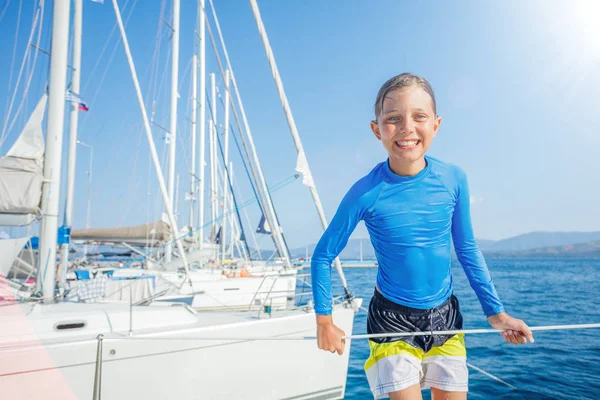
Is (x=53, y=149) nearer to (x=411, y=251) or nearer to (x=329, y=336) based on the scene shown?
(x=329, y=336)

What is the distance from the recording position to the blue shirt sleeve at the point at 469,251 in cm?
210

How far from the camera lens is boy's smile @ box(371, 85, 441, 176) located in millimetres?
1909

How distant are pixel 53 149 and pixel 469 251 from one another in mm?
5969

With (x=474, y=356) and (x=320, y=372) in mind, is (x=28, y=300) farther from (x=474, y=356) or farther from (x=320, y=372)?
(x=474, y=356)

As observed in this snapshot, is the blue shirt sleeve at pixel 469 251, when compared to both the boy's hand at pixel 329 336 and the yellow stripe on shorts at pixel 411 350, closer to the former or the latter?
the yellow stripe on shorts at pixel 411 350

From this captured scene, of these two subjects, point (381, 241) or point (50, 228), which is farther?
point (50, 228)

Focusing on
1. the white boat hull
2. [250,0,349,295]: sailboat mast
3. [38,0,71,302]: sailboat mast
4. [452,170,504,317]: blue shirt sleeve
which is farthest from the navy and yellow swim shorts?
[38,0,71,302]: sailboat mast

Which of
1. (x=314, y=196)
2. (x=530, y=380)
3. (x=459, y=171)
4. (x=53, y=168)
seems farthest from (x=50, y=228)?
(x=530, y=380)

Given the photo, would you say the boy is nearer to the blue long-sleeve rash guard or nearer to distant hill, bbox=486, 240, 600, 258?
the blue long-sleeve rash guard

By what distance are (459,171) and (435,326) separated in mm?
924

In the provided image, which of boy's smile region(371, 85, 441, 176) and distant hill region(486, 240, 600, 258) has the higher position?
boy's smile region(371, 85, 441, 176)

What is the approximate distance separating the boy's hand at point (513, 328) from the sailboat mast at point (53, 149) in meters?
5.82

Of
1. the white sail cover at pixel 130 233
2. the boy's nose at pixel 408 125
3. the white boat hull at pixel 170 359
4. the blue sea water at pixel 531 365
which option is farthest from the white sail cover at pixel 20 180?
the white sail cover at pixel 130 233

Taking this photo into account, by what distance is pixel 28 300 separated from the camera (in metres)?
5.17
